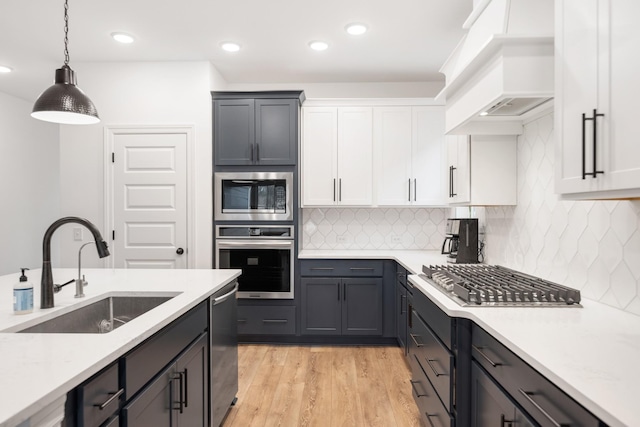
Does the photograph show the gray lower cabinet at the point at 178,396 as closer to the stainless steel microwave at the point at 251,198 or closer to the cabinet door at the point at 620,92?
the cabinet door at the point at 620,92

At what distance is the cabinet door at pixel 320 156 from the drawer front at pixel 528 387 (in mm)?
2510

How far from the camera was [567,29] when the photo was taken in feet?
4.45

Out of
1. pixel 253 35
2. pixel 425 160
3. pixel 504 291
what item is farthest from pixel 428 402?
pixel 253 35

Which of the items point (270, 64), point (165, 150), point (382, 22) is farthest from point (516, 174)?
point (165, 150)

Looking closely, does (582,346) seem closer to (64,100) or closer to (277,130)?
(64,100)

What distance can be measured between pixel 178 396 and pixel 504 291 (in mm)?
1511

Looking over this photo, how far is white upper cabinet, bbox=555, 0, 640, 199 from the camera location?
1070 millimetres

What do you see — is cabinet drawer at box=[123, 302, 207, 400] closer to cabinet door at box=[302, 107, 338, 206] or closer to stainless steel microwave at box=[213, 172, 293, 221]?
stainless steel microwave at box=[213, 172, 293, 221]

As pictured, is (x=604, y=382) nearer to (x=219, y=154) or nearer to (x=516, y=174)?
(x=516, y=174)

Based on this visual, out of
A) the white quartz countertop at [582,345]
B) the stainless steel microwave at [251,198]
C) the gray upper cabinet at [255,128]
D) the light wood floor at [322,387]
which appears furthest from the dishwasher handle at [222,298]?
the gray upper cabinet at [255,128]

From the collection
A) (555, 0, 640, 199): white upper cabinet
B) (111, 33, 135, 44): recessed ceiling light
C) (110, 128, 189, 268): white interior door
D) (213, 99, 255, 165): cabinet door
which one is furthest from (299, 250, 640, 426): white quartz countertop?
(111, 33, 135, 44): recessed ceiling light

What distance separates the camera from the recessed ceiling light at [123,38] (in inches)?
123

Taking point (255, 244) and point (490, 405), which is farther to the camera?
point (255, 244)

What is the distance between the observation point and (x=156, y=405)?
4.66ft
